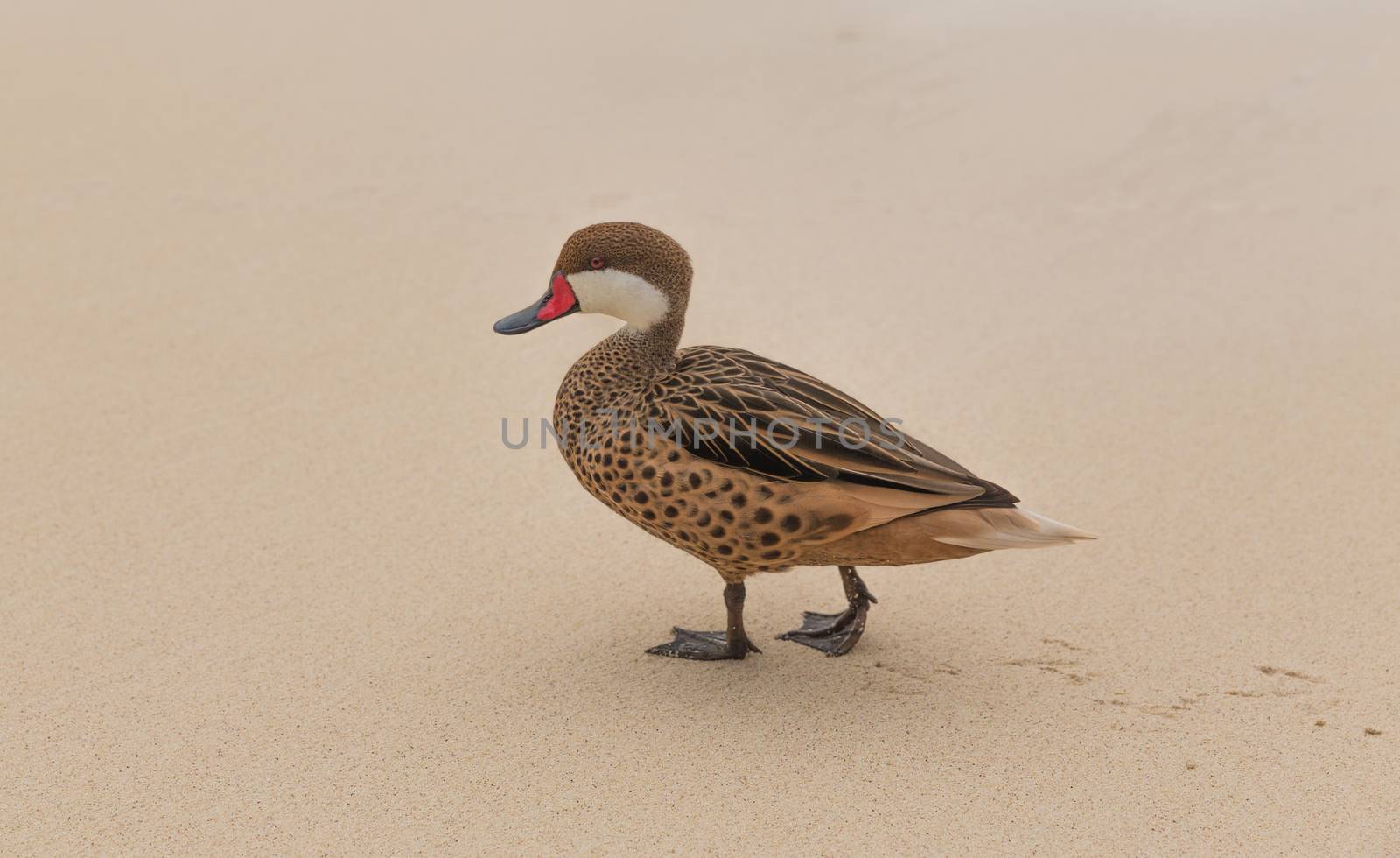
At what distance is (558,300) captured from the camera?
3.83 meters

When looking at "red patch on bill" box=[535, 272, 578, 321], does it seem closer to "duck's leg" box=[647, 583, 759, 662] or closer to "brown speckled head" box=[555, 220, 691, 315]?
"brown speckled head" box=[555, 220, 691, 315]

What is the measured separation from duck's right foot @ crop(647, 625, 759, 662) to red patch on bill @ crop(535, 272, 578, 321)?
102 centimetres

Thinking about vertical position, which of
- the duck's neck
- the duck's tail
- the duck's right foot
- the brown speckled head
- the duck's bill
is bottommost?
the duck's right foot

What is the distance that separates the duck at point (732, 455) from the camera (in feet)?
11.4

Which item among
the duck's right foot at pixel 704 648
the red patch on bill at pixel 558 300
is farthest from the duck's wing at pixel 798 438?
the duck's right foot at pixel 704 648

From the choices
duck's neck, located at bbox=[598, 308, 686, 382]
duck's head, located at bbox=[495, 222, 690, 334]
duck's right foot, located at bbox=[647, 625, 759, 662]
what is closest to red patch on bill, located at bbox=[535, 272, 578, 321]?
duck's head, located at bbox=[495, 222, 690, 334]

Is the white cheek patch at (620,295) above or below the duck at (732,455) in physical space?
above

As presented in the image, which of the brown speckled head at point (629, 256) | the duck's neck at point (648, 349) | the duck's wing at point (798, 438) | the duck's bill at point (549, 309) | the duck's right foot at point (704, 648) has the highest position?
the brown speckled head at point (629, 256)

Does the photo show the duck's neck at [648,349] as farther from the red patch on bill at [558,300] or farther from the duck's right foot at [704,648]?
the duck's right foot at [704,648]

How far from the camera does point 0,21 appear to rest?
9.01 meters

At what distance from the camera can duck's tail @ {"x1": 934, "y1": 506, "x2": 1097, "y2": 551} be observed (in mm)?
3482

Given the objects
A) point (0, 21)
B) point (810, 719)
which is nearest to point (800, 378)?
point (810, 719)

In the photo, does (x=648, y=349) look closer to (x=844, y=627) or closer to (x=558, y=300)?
(x=558, y=300)

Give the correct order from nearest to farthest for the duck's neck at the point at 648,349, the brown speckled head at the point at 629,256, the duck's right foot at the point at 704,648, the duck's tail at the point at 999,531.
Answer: the duck's tail at the point at 999,531, the brown speckled head at the point at 629,256, the duck's neck at the point at 648,349, the duck's right foot at the point at 704,648
